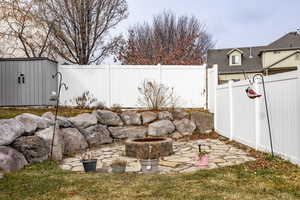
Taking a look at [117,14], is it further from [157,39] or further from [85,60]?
[157,39]

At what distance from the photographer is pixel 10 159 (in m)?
4.42

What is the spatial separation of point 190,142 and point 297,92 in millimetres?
4135

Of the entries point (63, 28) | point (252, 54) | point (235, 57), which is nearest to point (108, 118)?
point (63, 28)

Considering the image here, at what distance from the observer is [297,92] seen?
13.5ft

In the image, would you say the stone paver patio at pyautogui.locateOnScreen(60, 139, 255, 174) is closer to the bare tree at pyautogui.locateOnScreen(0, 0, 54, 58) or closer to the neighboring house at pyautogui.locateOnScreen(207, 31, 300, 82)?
the bare tree at pyautogui.locateOnScreen(0, 0, 54, 58)

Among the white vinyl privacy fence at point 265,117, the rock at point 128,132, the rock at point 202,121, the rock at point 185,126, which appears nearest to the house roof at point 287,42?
the rock at point 202,121

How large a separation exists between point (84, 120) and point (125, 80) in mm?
3063

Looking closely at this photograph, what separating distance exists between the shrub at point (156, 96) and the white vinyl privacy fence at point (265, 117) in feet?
7.14

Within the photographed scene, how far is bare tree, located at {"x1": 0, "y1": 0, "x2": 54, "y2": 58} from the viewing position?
457 inches

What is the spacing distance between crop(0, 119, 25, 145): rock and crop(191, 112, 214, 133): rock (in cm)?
550

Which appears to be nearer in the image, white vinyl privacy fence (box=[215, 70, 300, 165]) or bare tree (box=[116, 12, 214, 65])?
white vinyl privacy fence (box=[215, 70, 300, 165])

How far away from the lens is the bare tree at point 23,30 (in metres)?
11.6

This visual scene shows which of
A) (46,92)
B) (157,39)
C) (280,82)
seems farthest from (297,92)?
(157,39)

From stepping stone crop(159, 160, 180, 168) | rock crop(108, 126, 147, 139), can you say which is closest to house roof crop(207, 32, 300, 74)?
rock crop(108, 126, 147, 139)
